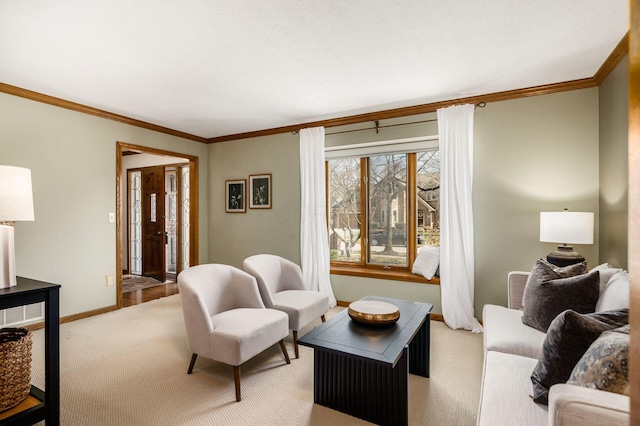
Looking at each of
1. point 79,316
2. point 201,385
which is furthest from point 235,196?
point 201,385

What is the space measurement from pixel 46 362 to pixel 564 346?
2.46m

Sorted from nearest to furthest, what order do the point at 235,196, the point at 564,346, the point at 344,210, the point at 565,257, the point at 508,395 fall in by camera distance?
1. the point at 564,346
2. the point at 508,395
3. the point at 565,257
4. the point at 344,210
5. the point at 235,196

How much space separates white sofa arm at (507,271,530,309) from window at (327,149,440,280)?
1161mm

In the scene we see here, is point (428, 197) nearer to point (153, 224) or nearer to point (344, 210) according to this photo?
point (344, 210)

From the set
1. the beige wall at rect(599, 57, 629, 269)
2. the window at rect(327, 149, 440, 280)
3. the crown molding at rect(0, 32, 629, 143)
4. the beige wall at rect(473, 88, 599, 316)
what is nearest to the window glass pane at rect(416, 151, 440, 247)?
the window at rect(327, 149, 440, 280)

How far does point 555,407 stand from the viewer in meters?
1.03

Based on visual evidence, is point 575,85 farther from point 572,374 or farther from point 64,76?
point 64,76

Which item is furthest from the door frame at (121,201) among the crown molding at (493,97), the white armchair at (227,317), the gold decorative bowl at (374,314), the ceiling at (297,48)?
the gold decorative bowl at (374,314)

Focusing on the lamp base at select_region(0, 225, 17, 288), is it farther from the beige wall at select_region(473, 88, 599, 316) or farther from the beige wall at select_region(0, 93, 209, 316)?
the beige wall at select_region(473, 88, 599, 316)

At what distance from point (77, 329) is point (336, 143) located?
11.6 ft

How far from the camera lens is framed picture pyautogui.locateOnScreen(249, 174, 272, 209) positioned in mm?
4848

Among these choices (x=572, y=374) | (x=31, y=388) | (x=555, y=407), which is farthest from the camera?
(x=31, y=388)

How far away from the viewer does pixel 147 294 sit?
4.91m

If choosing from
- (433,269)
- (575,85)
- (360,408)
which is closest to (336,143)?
(433,269)
